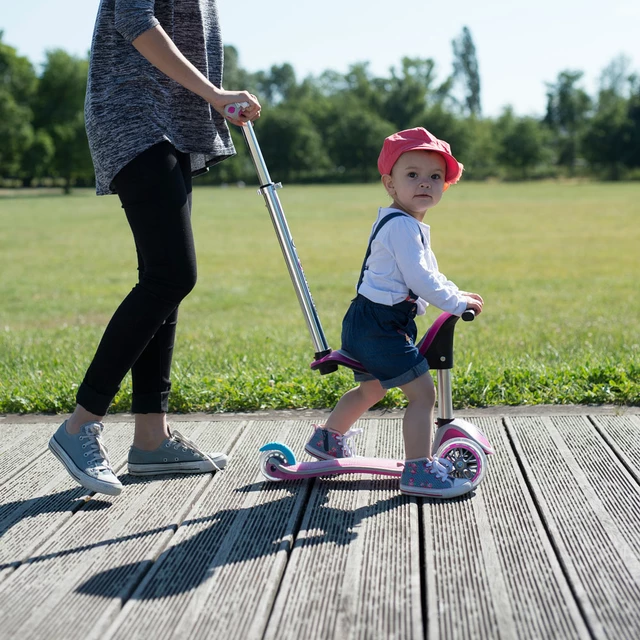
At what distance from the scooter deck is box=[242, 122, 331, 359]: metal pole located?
0.41m

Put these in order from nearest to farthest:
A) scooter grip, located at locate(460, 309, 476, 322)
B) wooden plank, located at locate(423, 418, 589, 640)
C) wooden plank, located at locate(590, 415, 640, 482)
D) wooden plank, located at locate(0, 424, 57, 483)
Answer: wooden plank, located at locate(423, 418, 589, 640) < scooter grip, located at locate(460, 309, 476, 322) < wooden plank, located at locate(590, 415, 640, 482) < wooden plank, located at locate(0, 424, 57, 483)

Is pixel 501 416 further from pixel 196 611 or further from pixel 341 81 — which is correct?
pixel 341 81

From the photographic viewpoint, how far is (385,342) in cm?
309

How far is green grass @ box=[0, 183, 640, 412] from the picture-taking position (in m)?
4.44

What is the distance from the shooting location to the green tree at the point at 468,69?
122 m

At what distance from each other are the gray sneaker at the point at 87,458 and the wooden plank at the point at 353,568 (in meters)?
0.72

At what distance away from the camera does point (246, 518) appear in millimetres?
2852

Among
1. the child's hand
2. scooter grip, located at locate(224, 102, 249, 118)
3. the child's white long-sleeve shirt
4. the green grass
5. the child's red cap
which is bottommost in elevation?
the green grass

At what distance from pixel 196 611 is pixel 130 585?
27 centimetres

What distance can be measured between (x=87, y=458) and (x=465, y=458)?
135 centimetres

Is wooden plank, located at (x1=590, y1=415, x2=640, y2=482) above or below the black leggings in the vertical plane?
below

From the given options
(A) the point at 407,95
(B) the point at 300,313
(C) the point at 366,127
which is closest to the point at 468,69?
(A) the point at 407,95

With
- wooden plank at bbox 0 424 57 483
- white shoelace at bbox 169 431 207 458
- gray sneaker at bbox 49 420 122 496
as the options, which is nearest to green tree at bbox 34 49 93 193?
wooden plank at bbox 0 424 57 483

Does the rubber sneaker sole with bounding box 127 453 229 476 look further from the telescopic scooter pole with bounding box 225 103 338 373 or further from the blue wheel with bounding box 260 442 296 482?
the telescopic scooter pole with bounding box 225 103 338 373
